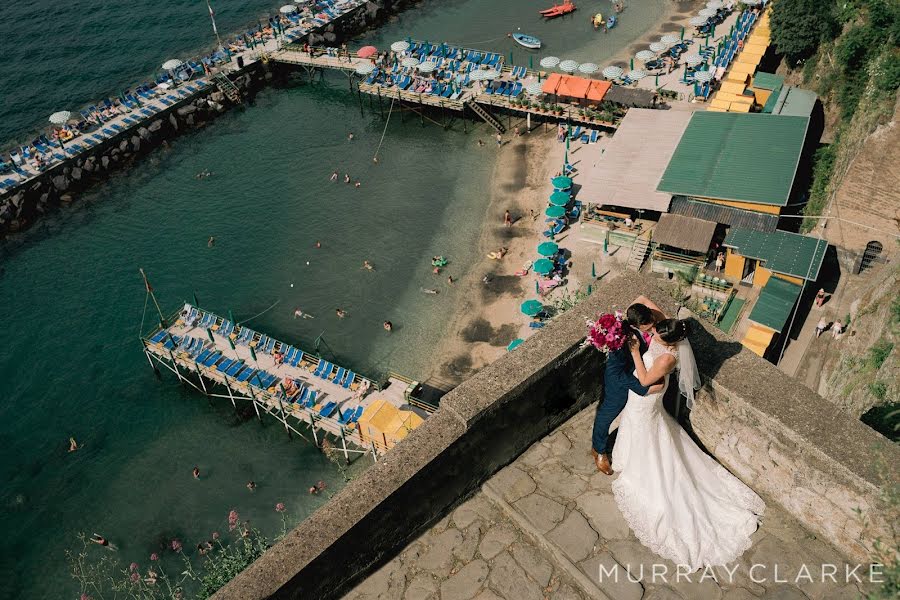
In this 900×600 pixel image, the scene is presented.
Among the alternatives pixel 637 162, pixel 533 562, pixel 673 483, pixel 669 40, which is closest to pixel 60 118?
pixel 637 162

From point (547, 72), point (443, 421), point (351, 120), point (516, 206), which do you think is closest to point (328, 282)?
point (516, 206)

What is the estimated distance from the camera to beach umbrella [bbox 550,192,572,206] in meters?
47.0

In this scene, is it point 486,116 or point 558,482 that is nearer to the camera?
point 558,482

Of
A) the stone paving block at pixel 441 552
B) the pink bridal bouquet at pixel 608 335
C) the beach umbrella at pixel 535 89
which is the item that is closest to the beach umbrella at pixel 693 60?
the beach umbrella at pixel 535 89

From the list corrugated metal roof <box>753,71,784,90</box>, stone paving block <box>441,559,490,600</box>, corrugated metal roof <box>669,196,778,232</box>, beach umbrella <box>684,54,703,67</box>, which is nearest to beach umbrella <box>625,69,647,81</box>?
beach umbrella <box>684,54,703,67</box>

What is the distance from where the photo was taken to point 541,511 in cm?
984

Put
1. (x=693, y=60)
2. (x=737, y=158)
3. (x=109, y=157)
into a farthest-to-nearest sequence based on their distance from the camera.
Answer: (x=109, y=157)
(x=693, y=60)
(x=737, y=158)

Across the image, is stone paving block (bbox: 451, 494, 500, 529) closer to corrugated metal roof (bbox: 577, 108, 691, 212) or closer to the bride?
the bride

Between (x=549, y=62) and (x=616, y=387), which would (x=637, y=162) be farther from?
(x=616, y=387)

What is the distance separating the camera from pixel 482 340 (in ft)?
135

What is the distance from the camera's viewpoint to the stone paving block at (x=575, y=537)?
30.7 ft

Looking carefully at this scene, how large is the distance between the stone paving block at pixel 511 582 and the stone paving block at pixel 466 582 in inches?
5.2

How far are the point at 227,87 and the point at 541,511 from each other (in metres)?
64.9

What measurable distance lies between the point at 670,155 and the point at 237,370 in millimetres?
30024
